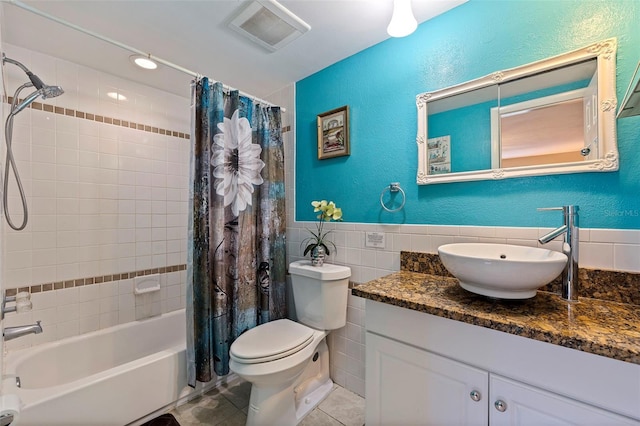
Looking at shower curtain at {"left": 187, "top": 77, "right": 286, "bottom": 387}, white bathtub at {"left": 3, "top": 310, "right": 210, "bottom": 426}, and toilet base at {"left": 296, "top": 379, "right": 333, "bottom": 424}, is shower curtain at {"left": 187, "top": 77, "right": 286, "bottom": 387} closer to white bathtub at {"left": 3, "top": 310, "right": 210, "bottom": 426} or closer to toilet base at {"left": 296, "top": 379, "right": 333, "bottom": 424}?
white bathtub at {"left": 3, "top": 310, "right": 210, "bottom": 426}

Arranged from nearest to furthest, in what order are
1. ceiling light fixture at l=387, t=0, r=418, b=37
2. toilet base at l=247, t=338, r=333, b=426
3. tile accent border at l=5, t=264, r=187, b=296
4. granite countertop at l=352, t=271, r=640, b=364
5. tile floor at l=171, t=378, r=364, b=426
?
granite countertop at l=352, t=271, r=640, b=364
ceiling light fixture at l=387, t=0, r=418, b=37
toilet base at l=247, t=338, r=333, b=426
tile floor at l=171, t=378, r=364, b=426
tile accent border at l=5, t=264, r=187, b=296

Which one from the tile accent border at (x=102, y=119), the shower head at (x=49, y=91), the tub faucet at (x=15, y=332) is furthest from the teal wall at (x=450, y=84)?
the tub faucet at (x=15, y=332)

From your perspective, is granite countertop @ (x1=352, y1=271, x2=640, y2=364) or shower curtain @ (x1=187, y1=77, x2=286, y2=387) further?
shower curtain @ (x1=187, y1=77, x2=286, y2=387)

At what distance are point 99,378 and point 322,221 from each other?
146 cm

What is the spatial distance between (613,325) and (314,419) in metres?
1.45

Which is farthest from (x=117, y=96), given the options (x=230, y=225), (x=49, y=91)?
(x=230, y=225)

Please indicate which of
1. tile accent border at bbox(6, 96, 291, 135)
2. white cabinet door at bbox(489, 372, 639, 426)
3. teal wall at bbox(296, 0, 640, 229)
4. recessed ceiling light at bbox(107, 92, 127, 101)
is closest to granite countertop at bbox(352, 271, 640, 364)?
white cabinet door at bbox(489, 372, 639, 426)

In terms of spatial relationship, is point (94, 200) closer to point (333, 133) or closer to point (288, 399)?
point (333, 133)

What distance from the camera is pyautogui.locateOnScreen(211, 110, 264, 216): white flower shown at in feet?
5.34

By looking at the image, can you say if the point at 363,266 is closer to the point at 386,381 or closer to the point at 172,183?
the point at 386,381

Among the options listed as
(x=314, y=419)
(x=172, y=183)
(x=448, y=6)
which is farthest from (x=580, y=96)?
(x=172, y=183)

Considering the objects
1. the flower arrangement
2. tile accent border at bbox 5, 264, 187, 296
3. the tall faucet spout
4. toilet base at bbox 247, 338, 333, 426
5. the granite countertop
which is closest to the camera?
the granite countertop

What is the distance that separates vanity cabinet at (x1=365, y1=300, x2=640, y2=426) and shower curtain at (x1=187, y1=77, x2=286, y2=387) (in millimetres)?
945

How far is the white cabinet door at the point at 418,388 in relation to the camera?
884mm
